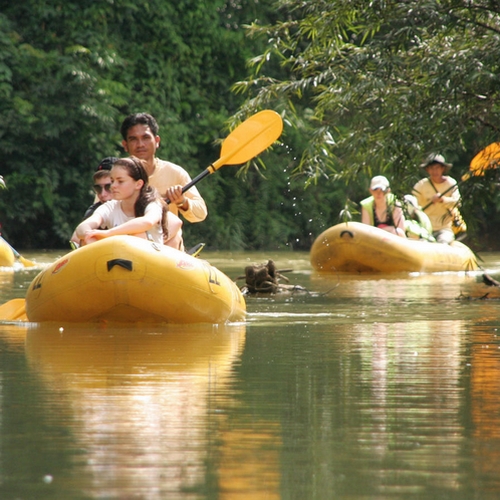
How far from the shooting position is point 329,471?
11.4 feet

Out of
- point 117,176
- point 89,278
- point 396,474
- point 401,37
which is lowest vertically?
point 396,474

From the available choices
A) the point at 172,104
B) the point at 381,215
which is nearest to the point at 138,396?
the point at 381,215

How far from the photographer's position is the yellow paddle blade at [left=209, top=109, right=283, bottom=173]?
31.1 ft

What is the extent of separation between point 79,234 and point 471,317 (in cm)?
235

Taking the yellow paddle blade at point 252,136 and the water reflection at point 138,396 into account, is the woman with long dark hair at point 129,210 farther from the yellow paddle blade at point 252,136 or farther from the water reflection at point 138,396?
the yellow paddle blade at point 252,136

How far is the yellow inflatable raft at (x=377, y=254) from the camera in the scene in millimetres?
13906

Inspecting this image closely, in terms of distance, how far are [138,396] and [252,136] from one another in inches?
199

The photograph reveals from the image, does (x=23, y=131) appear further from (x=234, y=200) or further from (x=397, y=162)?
(x=397, y=162)

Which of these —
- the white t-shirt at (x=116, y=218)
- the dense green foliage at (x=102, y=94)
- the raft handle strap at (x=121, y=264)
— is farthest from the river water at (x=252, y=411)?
the dense green foliage at (x=102, y=94)

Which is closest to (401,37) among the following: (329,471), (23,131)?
(329,471)

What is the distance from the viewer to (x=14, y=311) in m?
7.97

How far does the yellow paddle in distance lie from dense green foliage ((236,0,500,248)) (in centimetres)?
79

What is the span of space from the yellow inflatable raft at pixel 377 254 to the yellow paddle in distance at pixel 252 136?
4.59 metres

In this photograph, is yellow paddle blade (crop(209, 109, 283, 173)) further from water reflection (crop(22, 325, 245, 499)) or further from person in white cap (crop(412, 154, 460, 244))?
person in white cap (crop(412, 154, 460, 244))
